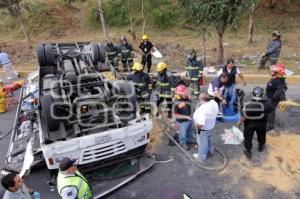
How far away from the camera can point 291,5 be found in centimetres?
1791

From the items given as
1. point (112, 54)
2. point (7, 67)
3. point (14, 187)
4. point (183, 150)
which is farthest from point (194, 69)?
point (7, 67)

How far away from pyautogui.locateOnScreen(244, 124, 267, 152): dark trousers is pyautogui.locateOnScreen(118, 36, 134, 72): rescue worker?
5.91 metres

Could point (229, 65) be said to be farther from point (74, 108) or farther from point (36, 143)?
point (36, 143)

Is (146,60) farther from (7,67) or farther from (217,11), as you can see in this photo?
(7,67)

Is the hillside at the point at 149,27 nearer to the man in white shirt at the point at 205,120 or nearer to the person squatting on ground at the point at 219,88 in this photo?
the person squatting on ground at the point at 219,88

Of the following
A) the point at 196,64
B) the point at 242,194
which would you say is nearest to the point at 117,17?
the point at 196,64

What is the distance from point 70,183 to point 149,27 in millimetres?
14848

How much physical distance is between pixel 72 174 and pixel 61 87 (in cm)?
234

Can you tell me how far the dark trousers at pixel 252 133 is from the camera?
6.36 metres

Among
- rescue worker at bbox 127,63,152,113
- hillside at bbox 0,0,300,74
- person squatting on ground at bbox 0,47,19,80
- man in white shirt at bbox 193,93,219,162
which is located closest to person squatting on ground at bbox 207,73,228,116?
man in white shirt at bbox 193,93,219,162

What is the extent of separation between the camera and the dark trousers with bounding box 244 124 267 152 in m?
6.36

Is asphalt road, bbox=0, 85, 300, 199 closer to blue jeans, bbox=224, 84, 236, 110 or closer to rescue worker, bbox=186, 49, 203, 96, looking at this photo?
blue jeans, bbox=224, 84, 236, 110

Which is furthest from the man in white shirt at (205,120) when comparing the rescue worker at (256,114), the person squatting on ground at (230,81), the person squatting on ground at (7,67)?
the person squatting on ground at (7,67)

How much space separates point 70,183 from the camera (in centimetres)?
414
